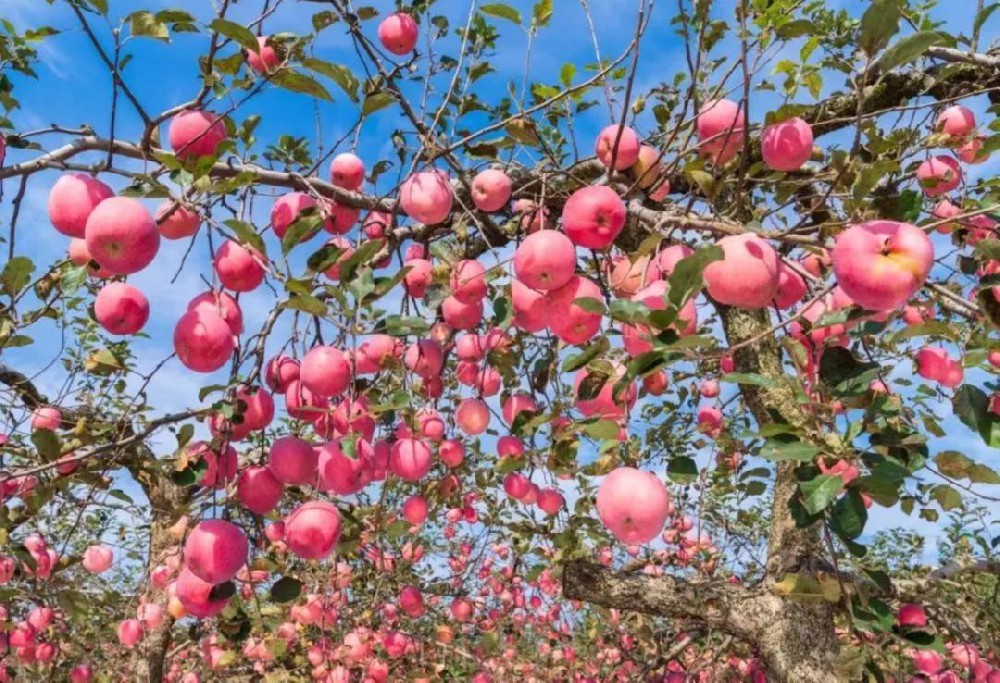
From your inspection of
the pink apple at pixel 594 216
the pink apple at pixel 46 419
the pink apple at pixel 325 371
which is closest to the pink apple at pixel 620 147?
the pink apple at pixel 594 216

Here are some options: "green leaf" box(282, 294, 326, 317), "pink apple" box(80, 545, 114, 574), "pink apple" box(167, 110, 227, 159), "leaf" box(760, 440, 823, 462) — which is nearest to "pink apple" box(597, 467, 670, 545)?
"leaf" box(760, 440, 823, 462)

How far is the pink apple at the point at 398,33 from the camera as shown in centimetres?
251

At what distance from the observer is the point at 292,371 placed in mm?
1949

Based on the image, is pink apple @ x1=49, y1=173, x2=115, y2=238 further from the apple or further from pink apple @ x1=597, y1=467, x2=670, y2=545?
pink apple @ x1=597, y1=467, x2=670, y2=545

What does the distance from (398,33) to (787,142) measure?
146 cm

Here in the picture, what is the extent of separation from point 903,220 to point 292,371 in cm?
153

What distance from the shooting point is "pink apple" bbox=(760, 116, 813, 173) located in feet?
5.79

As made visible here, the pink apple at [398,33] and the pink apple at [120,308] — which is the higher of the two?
the pink apple at [398,33]

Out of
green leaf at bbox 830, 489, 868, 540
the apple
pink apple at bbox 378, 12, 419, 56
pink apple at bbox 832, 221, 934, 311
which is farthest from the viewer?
pink apple at bbox 378, 12, 419, 56

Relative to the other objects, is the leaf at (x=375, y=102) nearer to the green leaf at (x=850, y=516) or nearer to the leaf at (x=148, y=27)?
the leaf at (x=148, y=27)

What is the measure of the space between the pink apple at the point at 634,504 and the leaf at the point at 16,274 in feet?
5.23

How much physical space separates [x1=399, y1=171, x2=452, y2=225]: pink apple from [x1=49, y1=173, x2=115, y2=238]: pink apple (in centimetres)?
74

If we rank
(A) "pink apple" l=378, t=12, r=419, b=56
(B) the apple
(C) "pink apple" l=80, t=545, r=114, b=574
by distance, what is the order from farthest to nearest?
(C) "pink apple" l=80, t=545, r=114, b=574, (A) "pink apple" l=378, t=12, r=419, b=56, (B) the apple

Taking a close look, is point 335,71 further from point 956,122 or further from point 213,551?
point 956,122
